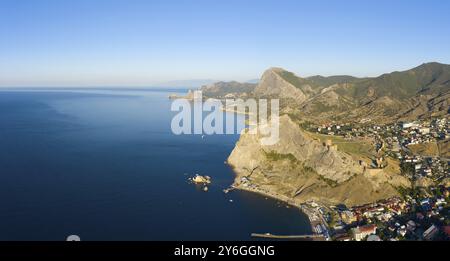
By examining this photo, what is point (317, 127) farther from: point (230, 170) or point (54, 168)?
point (54, 168)

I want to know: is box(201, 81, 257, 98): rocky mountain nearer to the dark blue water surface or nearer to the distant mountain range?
the distant mountain range

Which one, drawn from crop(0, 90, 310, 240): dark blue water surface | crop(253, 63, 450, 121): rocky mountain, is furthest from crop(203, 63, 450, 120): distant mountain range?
crop(0, 90, 310, 240): dark blue water surface

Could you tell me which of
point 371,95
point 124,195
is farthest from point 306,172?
point 371,95

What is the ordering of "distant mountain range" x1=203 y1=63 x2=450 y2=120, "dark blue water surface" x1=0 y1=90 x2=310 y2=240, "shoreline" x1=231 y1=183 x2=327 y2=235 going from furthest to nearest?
1. "distant mountain range" x1=203 y1=63 x2=450 y2=120
2. "shoreline" x1=231 y1=183 x2=327 y2=235
3. "dark blue water surface" x1=0 y1=90 x2=310 y2=240

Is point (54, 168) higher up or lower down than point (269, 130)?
lower down
